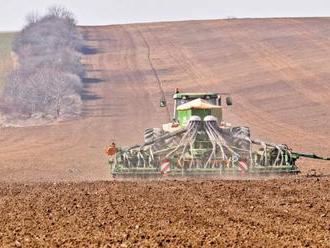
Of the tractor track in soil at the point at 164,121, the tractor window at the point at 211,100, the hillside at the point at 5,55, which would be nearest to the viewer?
the tractor track in soil at the point at 164,121

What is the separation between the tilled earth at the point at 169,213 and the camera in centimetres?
863

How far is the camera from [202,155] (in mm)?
16781

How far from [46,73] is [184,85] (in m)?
7.46

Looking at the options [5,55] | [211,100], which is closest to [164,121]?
[211,100]

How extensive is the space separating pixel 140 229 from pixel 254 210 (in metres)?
2.17

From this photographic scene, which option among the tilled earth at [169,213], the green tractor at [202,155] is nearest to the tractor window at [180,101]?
the green tractor at [202,155]

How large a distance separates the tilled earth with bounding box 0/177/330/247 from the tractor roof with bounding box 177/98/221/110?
3.54 meters

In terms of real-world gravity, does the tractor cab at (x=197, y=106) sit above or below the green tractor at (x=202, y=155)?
above

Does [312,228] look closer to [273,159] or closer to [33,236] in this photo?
[33,236]

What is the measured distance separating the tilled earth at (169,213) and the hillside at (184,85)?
4.53 metres

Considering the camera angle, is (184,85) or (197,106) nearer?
(197,106)

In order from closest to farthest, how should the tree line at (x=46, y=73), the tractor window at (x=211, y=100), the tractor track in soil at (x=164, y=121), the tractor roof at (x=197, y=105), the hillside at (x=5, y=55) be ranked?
the tractor track in soil at (x=164, y=121), the tractor roof at (x=197, y=105), the tractor window at (x=211, y=100), the tree line at (x=46, y=73), the hillside at (x=5, y=55)

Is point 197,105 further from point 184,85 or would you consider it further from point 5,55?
point 5,55

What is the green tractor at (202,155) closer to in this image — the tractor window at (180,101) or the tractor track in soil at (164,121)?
the tractor track in soil at (164,121)
